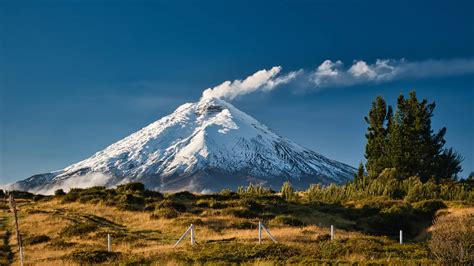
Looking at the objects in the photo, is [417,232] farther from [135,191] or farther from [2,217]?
[2,217]

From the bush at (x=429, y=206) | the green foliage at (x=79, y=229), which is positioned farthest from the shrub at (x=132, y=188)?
the bush at (x=429, y=206)

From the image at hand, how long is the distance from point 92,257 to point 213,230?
10478mm

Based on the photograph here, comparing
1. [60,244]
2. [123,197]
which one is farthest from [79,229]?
[123,197]

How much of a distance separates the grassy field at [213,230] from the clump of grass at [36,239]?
0.05m

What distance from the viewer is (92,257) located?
776 inches

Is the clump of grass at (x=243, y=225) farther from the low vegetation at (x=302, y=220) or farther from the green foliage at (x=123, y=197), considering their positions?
the green foliage at (x=123, y=197)

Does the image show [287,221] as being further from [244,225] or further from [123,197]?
[123,197]

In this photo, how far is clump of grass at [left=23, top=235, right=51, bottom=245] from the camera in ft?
87.5

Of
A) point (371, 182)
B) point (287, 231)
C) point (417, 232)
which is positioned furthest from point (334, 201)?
point (287, 231)

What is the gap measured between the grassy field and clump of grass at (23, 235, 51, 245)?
51 millimetres

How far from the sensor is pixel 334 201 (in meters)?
49.7

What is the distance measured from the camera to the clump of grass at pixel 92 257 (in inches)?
766

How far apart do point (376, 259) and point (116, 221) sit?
66.2 feet

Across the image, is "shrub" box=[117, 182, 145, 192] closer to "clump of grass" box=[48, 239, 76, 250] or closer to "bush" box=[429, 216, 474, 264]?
"clump of grass" box=[48, 239, 76, 250]
